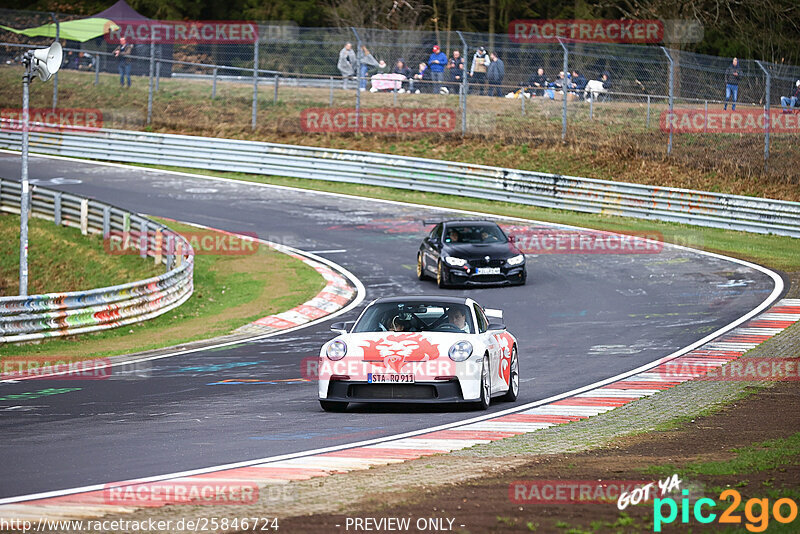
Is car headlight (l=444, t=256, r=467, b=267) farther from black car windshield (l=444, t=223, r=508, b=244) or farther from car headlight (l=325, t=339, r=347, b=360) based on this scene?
car headlight (l=325, t=339, r=347, b=360)

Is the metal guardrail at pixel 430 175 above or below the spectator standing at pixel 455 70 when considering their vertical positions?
below

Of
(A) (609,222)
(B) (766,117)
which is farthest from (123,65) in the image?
(B) (766,117)

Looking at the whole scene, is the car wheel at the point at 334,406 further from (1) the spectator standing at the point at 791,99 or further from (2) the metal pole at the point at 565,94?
(2) the metal pole at the point at 565,94

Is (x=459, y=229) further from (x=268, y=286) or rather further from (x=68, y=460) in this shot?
(x=68, y=460)

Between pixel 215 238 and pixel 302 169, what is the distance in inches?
351

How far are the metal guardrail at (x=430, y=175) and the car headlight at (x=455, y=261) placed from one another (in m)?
10.5

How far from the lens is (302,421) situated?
36.3 feet

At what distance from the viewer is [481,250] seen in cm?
2308

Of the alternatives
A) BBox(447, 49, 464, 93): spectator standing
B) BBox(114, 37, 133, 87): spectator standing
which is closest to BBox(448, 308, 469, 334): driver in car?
BBox(447, 49, 464, 93): spectator standing

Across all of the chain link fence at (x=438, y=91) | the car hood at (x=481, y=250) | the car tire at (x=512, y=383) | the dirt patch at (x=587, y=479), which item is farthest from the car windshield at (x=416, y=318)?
the chain link fence at (x=438, y=91)

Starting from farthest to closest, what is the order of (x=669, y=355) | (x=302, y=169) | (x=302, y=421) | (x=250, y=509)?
(x=302, y=169)
(x=669, y=355)
(x=302, y=421)
(x=250, y=509)

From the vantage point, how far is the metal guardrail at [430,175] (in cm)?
3038

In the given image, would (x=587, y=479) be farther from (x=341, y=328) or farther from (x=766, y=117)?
(x=766, y=117)

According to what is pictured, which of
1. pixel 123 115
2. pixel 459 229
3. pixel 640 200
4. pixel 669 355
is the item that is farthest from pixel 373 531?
pixel 123 115
